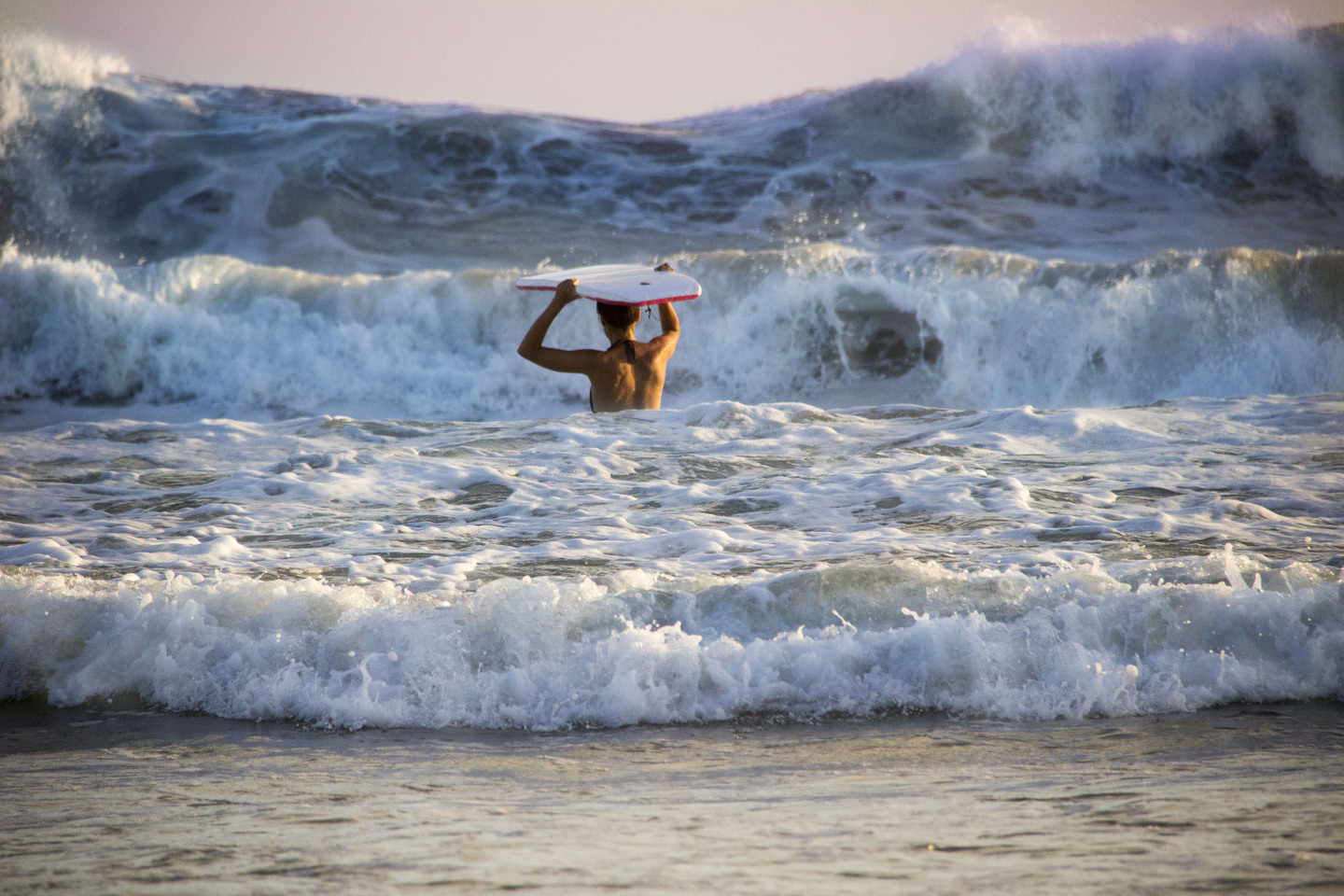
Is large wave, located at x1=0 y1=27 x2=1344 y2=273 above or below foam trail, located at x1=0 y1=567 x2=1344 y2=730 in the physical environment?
above

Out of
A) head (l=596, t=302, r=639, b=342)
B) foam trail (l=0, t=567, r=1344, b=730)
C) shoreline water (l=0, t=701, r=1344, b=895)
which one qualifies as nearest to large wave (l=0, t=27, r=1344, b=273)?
head (l=596, t=302, r=639, b=342)

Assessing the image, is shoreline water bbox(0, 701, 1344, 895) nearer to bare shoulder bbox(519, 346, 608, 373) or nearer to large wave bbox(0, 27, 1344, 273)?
bare shoulder bbox(519, 346, 608, 373)

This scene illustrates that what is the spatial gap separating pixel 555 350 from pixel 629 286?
0.65 m

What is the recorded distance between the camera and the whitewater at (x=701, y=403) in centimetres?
310

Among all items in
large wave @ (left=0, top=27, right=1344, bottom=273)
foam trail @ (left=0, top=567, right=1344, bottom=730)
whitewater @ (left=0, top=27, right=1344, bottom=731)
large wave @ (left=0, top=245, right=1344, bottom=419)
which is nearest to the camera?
foam trail @ (left=0, top=567, right=1344, bottom=730)

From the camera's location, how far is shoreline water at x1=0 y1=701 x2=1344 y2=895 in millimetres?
1722

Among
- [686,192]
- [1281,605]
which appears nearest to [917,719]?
[1281,605]

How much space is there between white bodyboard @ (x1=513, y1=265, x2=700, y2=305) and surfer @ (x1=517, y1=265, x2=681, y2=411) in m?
0.12

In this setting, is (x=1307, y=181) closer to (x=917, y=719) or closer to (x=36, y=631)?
(x=917, y=719)

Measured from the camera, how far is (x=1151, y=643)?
3123mm

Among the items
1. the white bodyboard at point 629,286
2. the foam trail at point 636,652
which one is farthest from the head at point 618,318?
the foam trail at point 636,652

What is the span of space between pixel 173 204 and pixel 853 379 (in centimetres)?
1009

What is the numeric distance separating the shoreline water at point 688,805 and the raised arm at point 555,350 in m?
3.18

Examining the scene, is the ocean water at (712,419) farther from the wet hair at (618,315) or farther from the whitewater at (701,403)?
the wet hair at (618,315)
